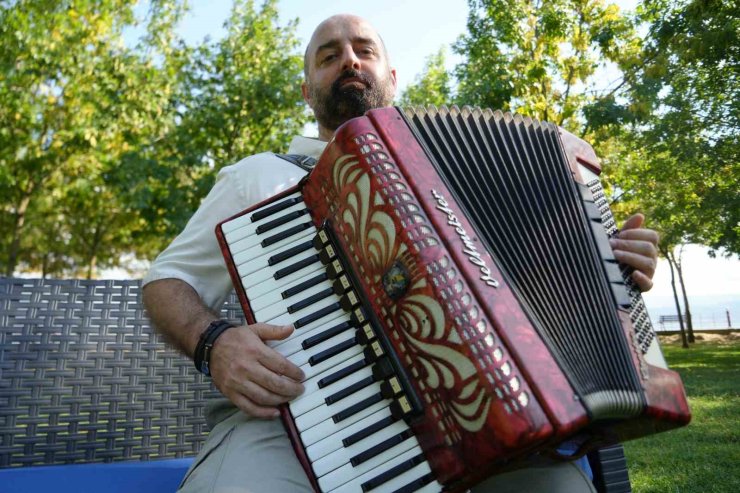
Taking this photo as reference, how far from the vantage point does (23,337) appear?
1816mm

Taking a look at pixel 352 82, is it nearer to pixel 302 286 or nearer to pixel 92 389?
pixel 302 286

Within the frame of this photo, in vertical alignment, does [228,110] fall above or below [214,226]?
above

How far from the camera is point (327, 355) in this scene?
1187 millimetres

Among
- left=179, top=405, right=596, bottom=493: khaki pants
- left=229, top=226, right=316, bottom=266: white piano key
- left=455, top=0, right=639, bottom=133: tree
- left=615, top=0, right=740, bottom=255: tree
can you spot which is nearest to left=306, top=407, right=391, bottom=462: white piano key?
left=179, top=405, right=596, bottom=493: khaki pants

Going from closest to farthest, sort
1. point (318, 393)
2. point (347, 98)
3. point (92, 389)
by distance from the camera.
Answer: point (318, 393), point (92, 389), point (347, 98)

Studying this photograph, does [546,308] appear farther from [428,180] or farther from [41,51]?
[41,51]

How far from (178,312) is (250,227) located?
13.9 inches

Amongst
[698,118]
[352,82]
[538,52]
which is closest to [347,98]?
[352,82]

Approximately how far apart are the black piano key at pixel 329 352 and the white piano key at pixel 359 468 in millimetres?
219

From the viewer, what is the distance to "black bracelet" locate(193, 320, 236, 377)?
136 cm

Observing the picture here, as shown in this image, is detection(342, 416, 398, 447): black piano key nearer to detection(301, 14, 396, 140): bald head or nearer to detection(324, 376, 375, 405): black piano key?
detection(324, 376, 375, 405): black piano key

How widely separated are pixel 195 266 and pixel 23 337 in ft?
2.27

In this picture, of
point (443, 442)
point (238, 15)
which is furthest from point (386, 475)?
point (238, 15)

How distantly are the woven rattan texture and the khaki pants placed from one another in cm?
59
